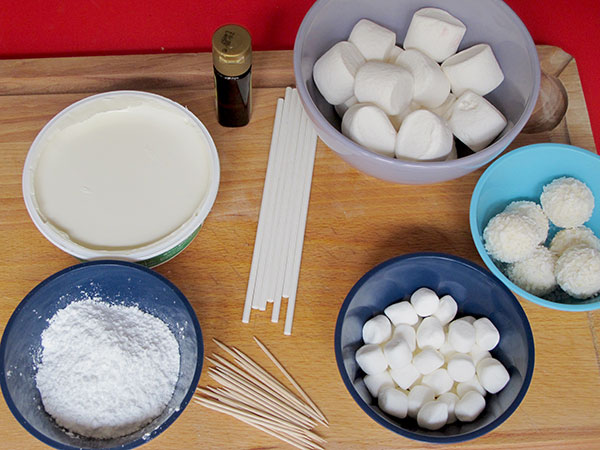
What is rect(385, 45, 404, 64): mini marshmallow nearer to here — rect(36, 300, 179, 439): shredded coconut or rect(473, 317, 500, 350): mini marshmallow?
rect(473, 317, 500, 350): mini marshmallow

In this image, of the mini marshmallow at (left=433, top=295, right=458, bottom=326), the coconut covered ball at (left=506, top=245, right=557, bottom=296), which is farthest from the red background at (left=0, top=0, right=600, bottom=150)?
the mini marshmallow at (left=433, top=295, right=458, bottom=326)

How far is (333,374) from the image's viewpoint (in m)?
0.85

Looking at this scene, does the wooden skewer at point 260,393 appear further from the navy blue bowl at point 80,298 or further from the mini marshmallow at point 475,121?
the mini marshmallow at point 475,121

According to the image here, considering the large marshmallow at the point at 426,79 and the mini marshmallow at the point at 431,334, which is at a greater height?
the large marshmallow at the point at 426,79

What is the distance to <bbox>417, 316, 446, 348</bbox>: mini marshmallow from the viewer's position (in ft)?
2.68

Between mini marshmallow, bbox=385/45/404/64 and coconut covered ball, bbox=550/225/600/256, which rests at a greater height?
mini marshmallow, bbox=385/45/404/64

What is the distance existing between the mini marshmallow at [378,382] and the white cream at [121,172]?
1.02 feet

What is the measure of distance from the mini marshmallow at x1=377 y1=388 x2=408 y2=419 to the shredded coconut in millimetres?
257

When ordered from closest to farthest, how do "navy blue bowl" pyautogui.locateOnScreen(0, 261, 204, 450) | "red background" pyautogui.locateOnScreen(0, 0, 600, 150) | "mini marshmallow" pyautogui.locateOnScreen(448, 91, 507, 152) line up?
"navy blue bowl" pyautogui.locateOnScreen(0, 261, 204, 450) → "mini marshmallow" pyautogui.locateOnScreen(448, 91, 507, 152) → "red background" pyautogui.locateOnScreen(0, 0, 600, 150)

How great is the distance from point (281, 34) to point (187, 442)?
0.69m

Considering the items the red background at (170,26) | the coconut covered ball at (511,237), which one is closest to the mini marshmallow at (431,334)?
the coconut covered ball at (511,237)

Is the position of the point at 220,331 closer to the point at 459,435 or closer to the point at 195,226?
the point at 195,226

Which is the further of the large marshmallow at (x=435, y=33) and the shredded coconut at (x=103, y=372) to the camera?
the large marshmallow at (x=435, y=33)

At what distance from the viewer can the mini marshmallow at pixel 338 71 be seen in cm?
86
